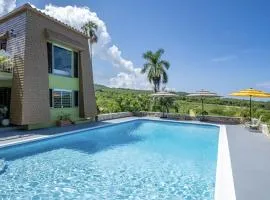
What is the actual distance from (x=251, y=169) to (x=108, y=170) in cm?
488

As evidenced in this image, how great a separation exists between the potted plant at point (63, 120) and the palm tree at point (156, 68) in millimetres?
17584

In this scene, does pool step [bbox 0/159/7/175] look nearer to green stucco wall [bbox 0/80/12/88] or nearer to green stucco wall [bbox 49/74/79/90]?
green stucco wall [bbox 0/80/12/88]

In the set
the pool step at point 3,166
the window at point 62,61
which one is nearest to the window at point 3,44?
the window at point 62,61

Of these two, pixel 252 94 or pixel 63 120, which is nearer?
pixel 63 120

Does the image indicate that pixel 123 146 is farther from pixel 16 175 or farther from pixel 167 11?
pixel 167 11

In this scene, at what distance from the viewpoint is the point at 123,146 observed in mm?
12523

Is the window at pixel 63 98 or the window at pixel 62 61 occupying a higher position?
the window at pixel 62 61

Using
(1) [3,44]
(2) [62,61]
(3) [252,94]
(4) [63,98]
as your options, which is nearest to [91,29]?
(2) [62,61]

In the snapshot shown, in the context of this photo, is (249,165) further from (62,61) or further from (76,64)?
(76,64)

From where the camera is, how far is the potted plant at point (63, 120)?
16984 millimetres

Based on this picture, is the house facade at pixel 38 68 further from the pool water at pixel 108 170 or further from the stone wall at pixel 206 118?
the stone wall at pixel 206 118

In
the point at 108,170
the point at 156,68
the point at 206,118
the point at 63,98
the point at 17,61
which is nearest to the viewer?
the point at 108,170

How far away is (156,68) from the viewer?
1296 inches

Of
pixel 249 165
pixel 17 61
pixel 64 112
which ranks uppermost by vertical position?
pixel 17 61
